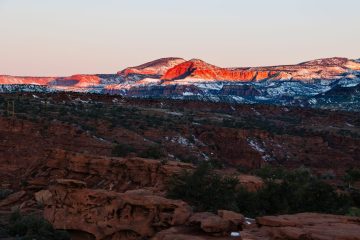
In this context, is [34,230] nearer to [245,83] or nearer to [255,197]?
[255,197]

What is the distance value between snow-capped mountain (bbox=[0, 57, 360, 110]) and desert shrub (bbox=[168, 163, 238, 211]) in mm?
99942

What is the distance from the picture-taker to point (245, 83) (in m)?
168

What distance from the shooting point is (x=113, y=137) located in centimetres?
4122

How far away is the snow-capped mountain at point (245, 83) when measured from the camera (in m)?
133

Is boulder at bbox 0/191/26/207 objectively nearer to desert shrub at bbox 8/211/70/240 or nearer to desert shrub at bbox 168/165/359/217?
desert shrub at bbox 8/211/70/240

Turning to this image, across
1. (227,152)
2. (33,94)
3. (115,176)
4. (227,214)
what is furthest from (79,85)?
(227,214)

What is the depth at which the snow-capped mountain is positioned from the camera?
435 ft

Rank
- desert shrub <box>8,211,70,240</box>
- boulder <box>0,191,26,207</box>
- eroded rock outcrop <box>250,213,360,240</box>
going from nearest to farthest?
1. eroded rock outcrop <box>250,213,360,240</box>
2. desert shrub <box>8,211,70,240</box>
3. boulder <box>0,191,26,207</box>

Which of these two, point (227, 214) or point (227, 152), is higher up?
point (227, 214)

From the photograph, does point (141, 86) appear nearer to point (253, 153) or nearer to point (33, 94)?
point (33, 94)

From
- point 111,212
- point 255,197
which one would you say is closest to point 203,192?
point 255,197

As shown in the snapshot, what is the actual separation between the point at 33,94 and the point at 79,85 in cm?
12255

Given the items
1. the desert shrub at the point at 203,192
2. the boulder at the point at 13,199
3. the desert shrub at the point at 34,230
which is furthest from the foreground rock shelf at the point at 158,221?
the boulder at the point at 13,199

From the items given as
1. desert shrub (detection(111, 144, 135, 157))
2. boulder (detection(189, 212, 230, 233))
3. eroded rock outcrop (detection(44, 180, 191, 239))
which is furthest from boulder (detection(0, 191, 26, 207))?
boulder (detection(189, 212, 230, 233))
